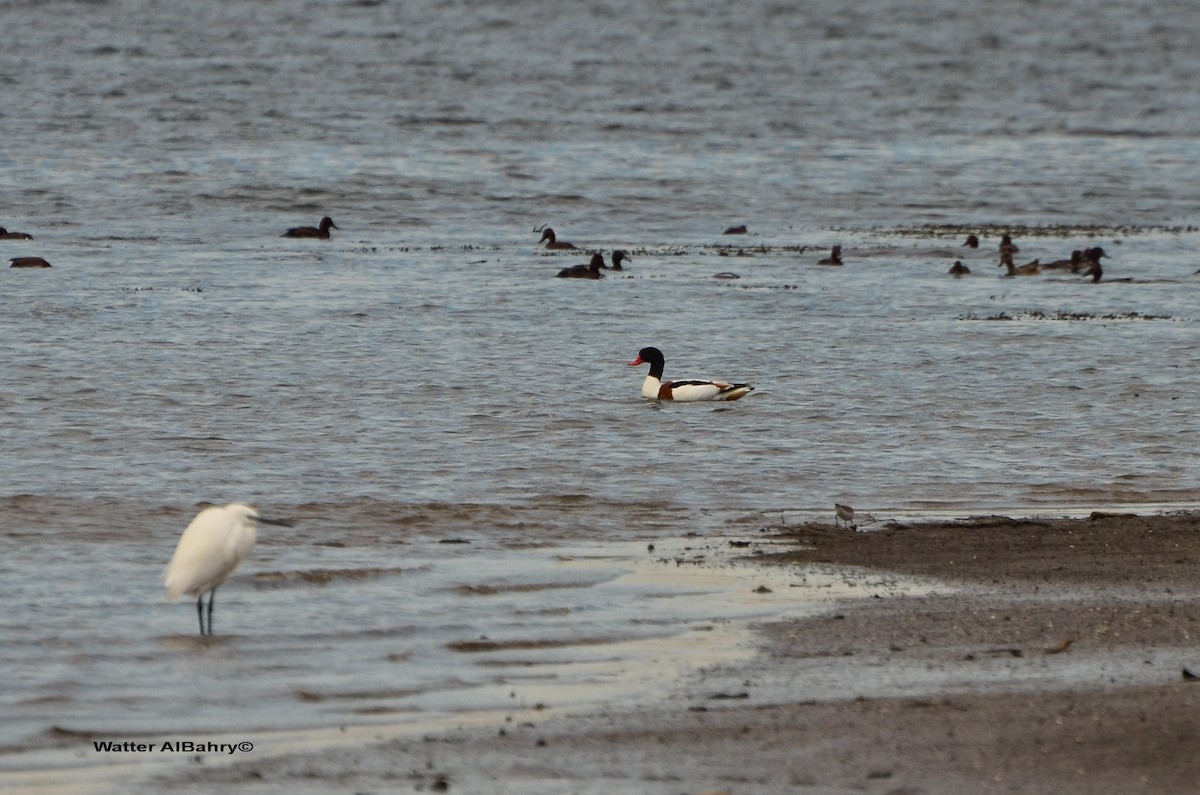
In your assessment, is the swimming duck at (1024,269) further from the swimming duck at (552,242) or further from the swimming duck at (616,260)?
the swimming duck at (552,242)

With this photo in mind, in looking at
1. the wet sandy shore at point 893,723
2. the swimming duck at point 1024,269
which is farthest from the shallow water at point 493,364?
the wet sandy shore at point 893,723

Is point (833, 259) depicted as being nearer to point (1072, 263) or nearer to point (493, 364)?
point (1072, 263)

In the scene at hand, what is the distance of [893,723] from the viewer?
715cm

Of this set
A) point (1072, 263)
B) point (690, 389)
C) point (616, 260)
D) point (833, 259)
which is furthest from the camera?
point (1072, 263)

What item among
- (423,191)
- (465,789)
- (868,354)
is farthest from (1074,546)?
(423,191)

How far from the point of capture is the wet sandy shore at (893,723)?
657 centimetres

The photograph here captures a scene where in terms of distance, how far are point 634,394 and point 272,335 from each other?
14.0ft

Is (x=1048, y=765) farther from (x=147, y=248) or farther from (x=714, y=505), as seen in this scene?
(x=147, y=248)

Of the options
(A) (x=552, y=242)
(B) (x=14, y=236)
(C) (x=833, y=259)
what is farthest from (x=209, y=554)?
(A) (x=552, y=242)

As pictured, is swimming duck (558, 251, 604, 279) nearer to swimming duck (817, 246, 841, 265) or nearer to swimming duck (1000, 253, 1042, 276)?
swimming duck (817, 246, 841, 265)

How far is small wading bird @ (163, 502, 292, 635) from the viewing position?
8727 millimetres

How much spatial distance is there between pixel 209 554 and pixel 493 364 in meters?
9.56

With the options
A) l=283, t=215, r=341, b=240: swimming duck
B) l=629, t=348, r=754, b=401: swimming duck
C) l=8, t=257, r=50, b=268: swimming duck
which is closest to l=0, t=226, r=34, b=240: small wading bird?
l=8, t=257, r=50, b=268: swimming duck

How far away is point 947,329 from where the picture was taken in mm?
21172
